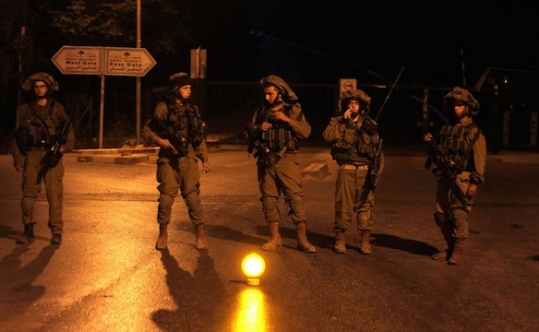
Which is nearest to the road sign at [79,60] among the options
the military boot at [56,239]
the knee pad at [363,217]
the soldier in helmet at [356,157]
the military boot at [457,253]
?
the military boot at [56,239]

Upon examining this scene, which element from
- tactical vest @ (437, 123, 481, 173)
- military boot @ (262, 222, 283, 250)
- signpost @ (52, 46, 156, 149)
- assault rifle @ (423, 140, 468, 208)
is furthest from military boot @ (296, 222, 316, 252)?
signpost @ (52, 46, 156, 149)

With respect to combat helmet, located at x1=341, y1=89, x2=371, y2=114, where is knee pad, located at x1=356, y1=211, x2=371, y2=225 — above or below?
below

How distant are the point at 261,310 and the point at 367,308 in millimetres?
854

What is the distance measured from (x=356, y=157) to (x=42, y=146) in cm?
335

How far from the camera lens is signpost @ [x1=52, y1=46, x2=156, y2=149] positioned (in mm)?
18359

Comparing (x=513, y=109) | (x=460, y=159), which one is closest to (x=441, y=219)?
(x=460, y=159)

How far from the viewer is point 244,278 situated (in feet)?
Answer: 23.9

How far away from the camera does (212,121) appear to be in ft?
83.9

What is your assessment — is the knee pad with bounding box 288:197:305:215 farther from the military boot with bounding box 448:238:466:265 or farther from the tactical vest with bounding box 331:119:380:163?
the military boot with bounding box 448:238:466:265

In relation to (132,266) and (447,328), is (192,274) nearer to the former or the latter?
(132,266)

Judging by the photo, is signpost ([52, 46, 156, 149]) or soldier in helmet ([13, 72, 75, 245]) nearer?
soldier in helmet ([13, 72, 75, 245])

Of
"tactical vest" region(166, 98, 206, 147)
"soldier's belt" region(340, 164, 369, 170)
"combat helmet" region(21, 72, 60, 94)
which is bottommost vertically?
"soldier's belt" region(340, 164, 369, 170)

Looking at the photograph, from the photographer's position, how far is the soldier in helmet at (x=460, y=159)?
7.99 metres

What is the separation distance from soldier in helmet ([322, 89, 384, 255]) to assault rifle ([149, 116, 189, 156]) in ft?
4.78
